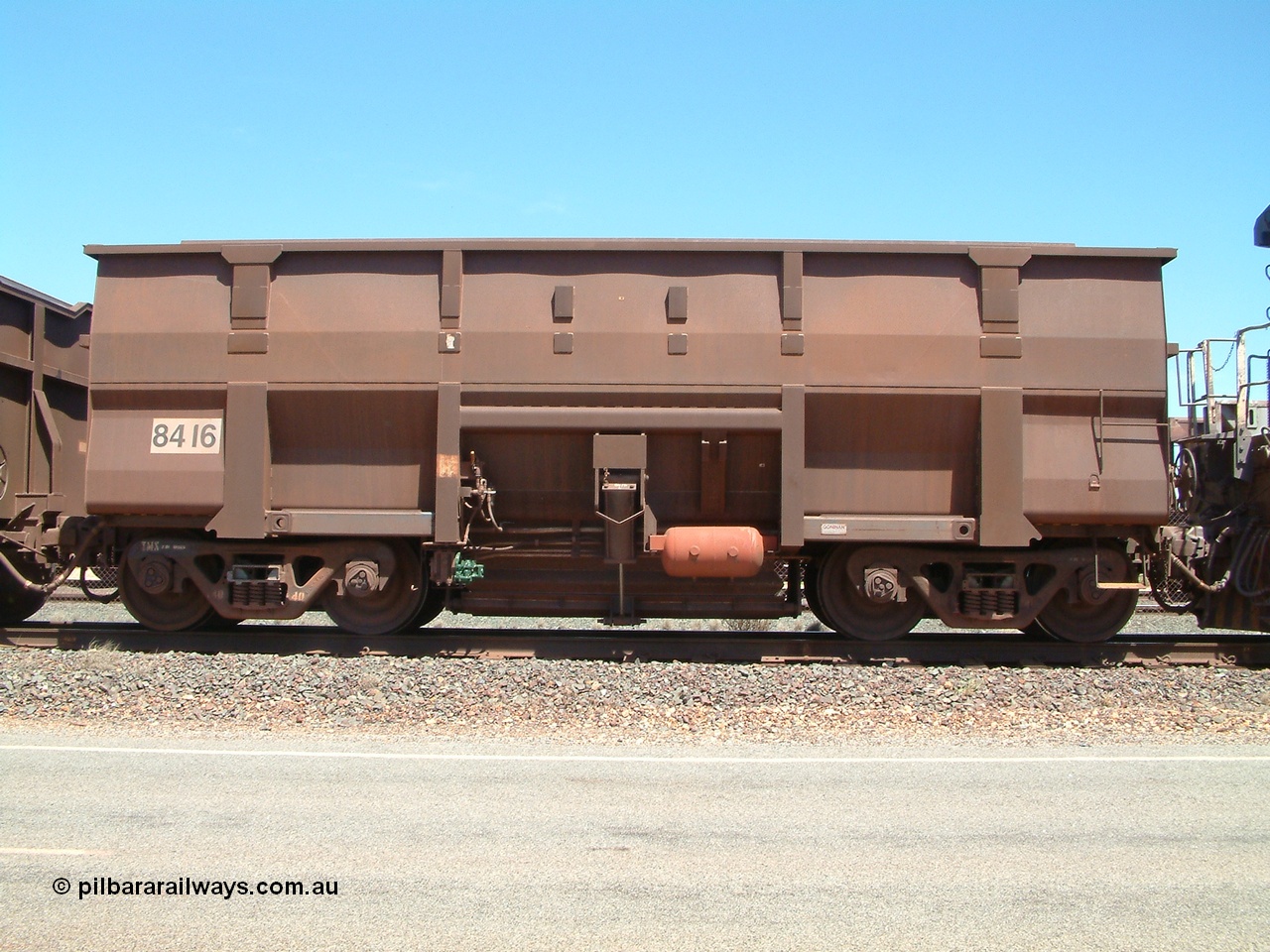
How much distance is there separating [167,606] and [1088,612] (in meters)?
9.20

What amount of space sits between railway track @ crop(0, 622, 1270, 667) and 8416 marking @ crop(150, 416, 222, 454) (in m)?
1.85

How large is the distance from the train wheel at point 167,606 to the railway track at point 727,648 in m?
0.23

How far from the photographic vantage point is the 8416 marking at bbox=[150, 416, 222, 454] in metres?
9.45

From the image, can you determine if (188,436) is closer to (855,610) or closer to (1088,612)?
(855,610)

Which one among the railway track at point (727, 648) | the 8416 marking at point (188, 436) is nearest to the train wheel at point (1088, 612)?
the railway track at point (727, 648)

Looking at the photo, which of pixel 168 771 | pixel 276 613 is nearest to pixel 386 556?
pixel 276 613

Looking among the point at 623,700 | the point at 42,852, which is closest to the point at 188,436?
the point at 623,700

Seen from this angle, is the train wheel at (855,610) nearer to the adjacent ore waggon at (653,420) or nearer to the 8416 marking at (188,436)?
the adjacent ore waggon at (653,420)

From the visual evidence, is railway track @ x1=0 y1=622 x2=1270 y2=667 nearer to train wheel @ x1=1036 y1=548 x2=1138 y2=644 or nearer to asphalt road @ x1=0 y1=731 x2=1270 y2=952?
train wheel @ x1=1036 y1=548 x2=1138 y2=644

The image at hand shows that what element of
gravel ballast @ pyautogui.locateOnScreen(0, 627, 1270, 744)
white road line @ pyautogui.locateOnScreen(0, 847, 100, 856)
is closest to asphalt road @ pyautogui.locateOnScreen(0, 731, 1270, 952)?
white road line @ pyautogui.locateOnScreen(0, 847, 100, 856)

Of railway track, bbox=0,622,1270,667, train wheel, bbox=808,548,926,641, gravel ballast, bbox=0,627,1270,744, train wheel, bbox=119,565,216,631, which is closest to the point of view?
gravel ballast, bbox=0,627,1270,744

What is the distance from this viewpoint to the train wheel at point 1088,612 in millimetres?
9422

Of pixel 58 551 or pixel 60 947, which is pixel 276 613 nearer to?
pixel 58 551

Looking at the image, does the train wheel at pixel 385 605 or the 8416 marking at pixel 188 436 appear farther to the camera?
the train wheel at pixel 385 605
